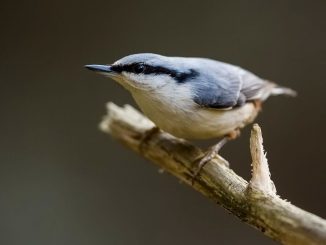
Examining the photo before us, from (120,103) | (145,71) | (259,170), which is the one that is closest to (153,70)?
(145,71)

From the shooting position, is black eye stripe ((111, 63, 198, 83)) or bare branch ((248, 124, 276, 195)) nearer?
bare branch ((248, 124, 276, 195))

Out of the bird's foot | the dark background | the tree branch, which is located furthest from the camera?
the dark background

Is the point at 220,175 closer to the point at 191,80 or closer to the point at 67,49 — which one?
the point at 191,80

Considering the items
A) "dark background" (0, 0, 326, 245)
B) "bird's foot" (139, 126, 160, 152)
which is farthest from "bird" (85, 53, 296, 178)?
"dark background" (0, 0, 326, 245)

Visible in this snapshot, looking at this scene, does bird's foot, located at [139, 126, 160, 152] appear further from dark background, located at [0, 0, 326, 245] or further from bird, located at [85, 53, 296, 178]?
dark background, located at [0, 0, 326, 245]

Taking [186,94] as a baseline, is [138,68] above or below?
above

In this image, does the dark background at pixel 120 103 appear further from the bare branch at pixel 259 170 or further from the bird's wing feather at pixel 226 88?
the bare branch at pixel 259 170

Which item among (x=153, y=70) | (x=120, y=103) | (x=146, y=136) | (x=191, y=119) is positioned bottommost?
(x=120, y=103)

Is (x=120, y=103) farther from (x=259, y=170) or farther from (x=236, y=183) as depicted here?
(x=259, y=170)
